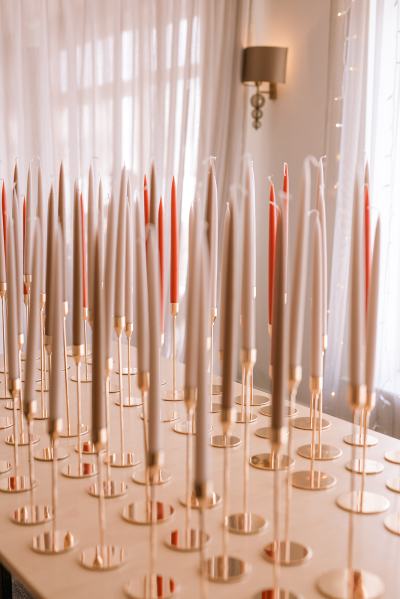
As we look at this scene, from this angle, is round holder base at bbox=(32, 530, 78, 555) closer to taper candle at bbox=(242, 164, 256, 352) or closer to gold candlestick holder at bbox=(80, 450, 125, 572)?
gold candlestick holder at bbox=(80, 450, 125, 572)

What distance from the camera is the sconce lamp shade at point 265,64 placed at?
4.22m

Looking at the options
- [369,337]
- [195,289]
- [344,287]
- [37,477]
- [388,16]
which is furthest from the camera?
[344,287]

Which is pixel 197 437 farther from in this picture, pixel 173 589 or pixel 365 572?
pixel 365 572

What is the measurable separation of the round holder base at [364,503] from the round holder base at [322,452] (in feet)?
0.56

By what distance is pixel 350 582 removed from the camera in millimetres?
906

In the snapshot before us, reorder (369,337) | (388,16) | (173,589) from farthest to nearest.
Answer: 1. (388,16)
2. (369,337)
3. (173,589)

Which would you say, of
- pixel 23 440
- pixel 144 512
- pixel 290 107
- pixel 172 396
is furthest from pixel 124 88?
pixel 144 512

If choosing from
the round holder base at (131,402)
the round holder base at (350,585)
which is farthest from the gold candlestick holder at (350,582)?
the round holder base at (131,402)

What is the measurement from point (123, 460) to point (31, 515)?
25cm

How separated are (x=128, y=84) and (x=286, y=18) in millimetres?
1032

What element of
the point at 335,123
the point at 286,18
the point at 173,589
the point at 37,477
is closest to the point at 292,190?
the point at 335,123

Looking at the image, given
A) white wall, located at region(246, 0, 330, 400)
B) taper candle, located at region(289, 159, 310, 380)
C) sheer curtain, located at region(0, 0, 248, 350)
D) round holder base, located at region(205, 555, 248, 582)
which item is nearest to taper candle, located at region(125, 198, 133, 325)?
taper candle, located at region(289, 159, 310, 380)

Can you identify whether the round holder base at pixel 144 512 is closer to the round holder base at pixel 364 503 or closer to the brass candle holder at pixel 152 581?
the brass candle holder at pixel 152 581

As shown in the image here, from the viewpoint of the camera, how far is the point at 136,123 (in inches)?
173
